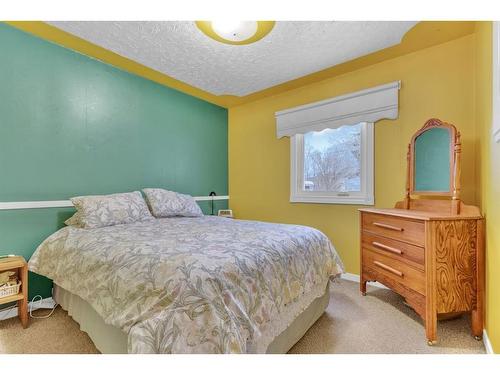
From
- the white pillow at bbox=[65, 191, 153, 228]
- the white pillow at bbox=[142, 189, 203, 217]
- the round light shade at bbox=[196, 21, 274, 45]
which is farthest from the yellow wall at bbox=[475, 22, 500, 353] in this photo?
the white pillow at bbox=[65, 191, 153, 228]

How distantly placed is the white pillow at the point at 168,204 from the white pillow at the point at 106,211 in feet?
0.62

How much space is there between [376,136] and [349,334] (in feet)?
6.04

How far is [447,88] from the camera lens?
6.74ft

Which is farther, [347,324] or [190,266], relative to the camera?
[347,324]

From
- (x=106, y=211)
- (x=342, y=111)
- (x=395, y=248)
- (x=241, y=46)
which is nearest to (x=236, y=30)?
(x=241, y=46)

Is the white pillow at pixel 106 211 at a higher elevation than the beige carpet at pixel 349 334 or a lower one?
higher

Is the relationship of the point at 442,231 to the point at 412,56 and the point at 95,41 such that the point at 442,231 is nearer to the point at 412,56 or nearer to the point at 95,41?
the point at 412,56

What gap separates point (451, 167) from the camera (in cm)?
178

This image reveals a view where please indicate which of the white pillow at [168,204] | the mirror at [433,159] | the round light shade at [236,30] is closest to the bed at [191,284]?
the white pillow at [168,204]

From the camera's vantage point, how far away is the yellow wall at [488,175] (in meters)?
1.28

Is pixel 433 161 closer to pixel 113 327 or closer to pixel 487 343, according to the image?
pixel 487 343

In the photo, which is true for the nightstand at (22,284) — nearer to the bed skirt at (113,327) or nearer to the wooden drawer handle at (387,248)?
the bed skirt at (113,327)
